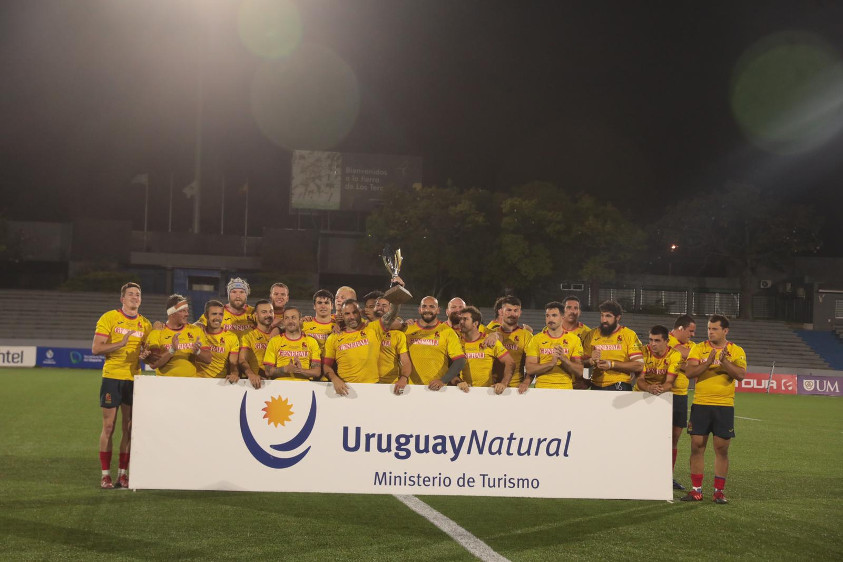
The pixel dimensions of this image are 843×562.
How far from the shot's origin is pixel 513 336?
9625 millimetres

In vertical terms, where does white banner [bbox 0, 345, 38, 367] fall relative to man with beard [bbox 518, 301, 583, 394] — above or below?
below

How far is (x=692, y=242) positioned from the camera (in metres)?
51.0

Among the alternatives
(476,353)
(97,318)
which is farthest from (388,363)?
(97,318)

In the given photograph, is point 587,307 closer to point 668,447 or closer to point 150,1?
point 150,1

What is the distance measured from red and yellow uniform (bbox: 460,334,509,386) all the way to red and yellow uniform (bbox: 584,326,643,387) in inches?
48.0

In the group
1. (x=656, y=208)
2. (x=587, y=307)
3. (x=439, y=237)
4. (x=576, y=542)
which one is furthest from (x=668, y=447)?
(x=656, y=208)

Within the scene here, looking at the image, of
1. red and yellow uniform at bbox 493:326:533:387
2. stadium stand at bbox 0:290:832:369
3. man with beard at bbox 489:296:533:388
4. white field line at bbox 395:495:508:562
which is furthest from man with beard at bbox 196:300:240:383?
stadium stand at bbox 0:290:832:369

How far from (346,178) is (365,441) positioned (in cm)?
4054

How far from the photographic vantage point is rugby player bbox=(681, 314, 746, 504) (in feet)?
29.2

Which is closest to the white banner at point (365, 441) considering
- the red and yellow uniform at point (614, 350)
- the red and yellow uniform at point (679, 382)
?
the red and yellow uniform at point (614, 350)

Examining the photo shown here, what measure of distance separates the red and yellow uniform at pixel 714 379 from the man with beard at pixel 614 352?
63cm

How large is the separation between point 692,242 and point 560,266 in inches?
371

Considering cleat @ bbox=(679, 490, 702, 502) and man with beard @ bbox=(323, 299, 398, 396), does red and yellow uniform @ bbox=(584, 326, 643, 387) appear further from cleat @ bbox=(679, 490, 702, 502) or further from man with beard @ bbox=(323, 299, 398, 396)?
man with beard @ bbox=(323, 299, 398, 396)

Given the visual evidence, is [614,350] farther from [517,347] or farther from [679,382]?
[679,382]
